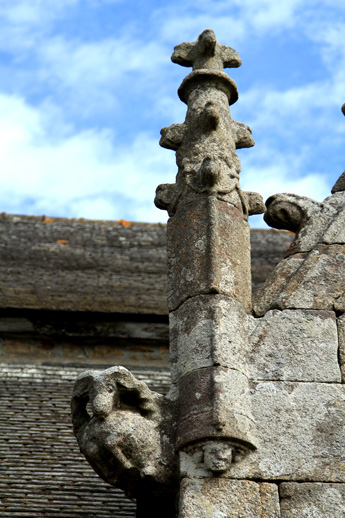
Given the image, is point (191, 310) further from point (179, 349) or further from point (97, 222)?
point (97, 222)

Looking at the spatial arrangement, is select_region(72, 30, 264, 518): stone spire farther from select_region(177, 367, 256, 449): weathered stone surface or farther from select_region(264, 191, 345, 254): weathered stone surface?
select_region(264, 191, 345, 254): weathered stone surface

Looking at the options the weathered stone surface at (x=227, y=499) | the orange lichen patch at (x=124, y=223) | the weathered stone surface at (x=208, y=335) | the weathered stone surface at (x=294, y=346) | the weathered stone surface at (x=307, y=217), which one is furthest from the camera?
the orange lichen patch at (x=124, y=223)

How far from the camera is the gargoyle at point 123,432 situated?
4.70 metres

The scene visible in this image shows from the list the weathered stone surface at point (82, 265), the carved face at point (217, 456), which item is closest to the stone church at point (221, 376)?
the carved face at point (217, 456)

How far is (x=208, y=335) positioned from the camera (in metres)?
4.86

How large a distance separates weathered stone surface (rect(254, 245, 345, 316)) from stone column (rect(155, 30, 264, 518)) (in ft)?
0.43

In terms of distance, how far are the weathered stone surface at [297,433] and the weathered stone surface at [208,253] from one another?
21.4 inches

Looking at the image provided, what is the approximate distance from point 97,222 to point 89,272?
1.90m

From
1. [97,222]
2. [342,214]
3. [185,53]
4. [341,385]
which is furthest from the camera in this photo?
[97,222]

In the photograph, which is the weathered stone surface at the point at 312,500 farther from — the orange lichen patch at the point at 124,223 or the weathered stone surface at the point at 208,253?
the orange lichen patch at the point at 124,223

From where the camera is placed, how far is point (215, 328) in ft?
16.0

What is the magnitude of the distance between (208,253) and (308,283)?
57 centimetres

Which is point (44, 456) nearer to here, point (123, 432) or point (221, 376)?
point (123, 432)

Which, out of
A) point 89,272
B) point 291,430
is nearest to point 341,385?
point 291,430
